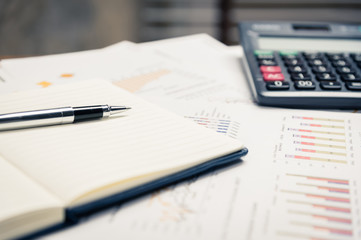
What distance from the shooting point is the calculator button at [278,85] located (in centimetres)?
50

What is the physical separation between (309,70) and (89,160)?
1.12 ft

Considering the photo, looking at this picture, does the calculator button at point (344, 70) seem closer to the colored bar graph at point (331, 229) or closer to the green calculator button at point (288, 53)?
the green calculator button at point (288, 53)

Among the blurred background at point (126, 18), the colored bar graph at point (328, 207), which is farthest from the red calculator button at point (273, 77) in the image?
the blurred background at point (126, 18)

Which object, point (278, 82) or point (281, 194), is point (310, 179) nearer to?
point (281, 194)

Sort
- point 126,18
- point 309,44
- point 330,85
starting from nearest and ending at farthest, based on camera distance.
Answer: point 330,85, point 309,44, point 126,18

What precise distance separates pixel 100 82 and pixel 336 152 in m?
0.27

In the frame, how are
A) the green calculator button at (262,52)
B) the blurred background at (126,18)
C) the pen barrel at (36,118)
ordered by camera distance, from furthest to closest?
1. the blurred background at (126,18)
2. the green calculator button at (262,52)
3. the pen barrel at (36,118)

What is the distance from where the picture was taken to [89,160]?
317mm

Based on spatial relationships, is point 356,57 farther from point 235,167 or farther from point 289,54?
point 235,167

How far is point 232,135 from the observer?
414 mm

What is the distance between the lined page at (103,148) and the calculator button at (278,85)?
151 mm

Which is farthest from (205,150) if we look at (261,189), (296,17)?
(296,17)

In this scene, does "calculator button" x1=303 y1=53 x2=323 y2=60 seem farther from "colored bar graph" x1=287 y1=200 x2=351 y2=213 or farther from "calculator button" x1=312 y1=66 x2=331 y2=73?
"colored bar graph" x1=287 y1=200 x2=351 y2=213

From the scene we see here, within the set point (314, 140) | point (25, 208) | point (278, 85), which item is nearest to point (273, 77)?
point (278, 85)
